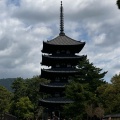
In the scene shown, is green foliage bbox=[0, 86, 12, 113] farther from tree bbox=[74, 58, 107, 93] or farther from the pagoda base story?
tree bbox=[74, 58, 107, 93]

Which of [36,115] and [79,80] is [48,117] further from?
[36,115]

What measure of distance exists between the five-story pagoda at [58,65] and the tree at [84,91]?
902 cm

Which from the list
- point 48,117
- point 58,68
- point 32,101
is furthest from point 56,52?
point 32,101

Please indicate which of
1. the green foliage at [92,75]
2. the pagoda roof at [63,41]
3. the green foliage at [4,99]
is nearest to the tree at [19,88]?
the green foliage at [4,99]

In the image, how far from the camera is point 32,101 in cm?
9138

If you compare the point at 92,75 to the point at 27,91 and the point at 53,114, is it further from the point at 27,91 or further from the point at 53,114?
the point at 27,91

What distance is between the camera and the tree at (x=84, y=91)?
43.0 m

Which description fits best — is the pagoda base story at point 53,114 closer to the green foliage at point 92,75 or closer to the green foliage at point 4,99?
the green foliage at point 92,75

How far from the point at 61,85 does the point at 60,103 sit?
3338mm

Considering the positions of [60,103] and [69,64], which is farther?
[69,64]

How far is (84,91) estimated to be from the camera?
141 feet

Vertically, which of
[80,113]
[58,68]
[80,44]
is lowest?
[80,113]

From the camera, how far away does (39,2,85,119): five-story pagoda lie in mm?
55469

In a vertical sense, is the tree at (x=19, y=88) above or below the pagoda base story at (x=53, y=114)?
above
